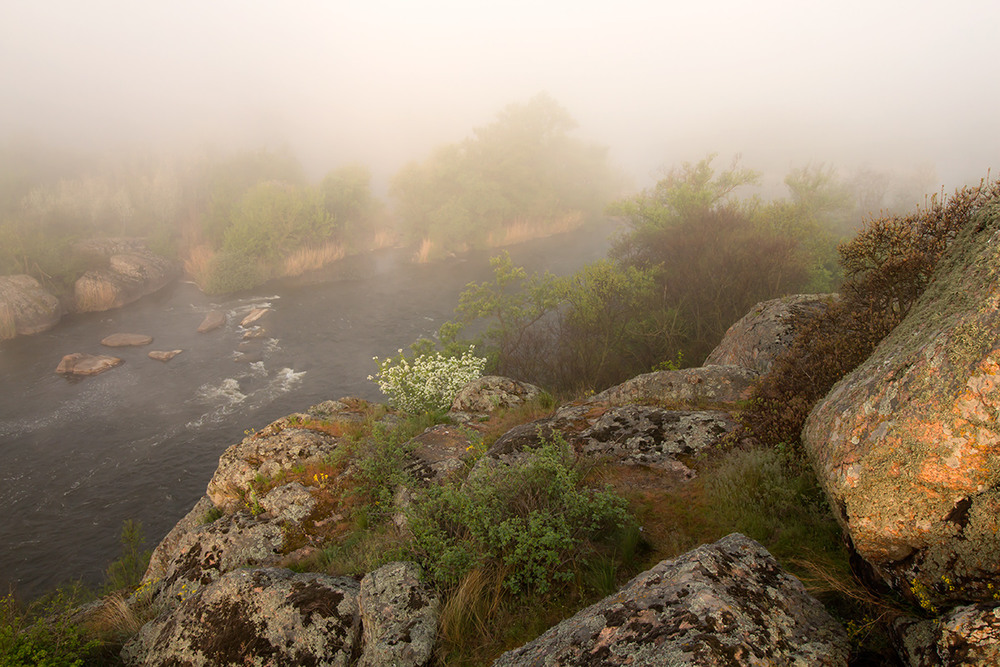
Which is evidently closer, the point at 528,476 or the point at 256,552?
the point at 528,476

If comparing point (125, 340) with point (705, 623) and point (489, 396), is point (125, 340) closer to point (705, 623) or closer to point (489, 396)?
point (489, 396)

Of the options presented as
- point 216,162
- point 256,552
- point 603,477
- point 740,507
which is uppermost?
point 216,162

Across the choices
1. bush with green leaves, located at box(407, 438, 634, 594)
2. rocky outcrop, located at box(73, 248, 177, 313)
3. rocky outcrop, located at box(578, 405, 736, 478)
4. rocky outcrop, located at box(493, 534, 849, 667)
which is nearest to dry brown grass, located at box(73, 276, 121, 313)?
rocky outcrop, located at box(73, 248, 177, 313)

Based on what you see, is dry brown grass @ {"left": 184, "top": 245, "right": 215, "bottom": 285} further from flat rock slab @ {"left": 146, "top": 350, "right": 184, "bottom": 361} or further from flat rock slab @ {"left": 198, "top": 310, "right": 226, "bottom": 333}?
flat rock slab @ {"left": 146, "top": 350, "right": 184, "bottom": 361}

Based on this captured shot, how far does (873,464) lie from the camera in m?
3.58

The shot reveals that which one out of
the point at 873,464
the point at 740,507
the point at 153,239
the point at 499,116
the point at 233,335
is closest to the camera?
the point at 873,464

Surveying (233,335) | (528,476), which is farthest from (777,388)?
(233,335)

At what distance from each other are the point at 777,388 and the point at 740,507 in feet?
7.19

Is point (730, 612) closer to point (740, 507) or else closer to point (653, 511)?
point (740, 507)

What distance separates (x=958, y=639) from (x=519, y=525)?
141 inches

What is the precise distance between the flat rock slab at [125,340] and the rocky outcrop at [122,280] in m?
6.80

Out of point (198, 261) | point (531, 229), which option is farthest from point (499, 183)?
point (198, 261)

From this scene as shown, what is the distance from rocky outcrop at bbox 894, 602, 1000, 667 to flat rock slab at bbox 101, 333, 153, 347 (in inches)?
1528

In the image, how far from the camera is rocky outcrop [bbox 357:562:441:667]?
475 centimetres
